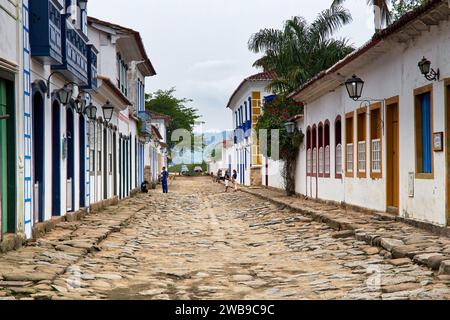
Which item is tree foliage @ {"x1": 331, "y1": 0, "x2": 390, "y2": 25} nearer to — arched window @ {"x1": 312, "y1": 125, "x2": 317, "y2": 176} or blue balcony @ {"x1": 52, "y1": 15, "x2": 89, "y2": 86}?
arched window @ {"x1": 312, "y1": 125, "x2": 317, "y2": 176}

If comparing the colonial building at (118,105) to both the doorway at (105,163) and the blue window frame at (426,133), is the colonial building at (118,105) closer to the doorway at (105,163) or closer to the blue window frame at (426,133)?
the doorway at (105,163)

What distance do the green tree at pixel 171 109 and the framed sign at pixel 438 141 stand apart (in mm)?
68702

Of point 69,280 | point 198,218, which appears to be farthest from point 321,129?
point 69,280

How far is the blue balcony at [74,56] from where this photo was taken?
43.5ft

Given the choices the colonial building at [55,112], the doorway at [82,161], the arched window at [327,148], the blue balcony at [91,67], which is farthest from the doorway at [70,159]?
the arched window at [327,148]

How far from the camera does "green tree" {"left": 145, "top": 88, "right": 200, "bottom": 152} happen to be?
3172 inches

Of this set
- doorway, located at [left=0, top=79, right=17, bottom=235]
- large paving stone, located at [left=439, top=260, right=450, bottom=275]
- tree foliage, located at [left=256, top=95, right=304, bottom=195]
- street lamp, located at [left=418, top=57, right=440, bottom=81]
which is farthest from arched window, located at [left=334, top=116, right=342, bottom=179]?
large paving stone, located at [left=439, top=260, right=450, bottom=275]

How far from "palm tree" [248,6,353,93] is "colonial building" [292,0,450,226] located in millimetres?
10092

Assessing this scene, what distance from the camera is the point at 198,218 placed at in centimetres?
1947

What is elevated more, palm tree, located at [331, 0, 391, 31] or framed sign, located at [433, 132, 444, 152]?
palm tree, located at [331, 0, 391, 31]

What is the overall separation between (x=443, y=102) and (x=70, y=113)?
8359mm

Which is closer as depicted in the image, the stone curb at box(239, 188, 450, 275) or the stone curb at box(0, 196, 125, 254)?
the stone curb at box(239, 188, 450, 275)

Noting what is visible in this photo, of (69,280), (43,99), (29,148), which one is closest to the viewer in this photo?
(69,280)
